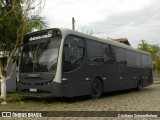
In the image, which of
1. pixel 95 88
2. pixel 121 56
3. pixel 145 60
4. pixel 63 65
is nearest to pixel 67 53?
pixel 63 65

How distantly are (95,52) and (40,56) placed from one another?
333 centimetres

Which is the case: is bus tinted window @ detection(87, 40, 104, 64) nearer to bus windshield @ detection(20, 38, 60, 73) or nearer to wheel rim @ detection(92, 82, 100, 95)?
wheel rim @ detection(92, 82, 100, 95)

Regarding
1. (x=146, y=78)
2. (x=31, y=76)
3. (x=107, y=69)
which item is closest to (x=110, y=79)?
(x=107, y=69)

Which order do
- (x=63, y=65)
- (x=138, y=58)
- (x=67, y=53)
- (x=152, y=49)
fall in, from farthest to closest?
(x=152, y=49) → (x=138, y=58) → (x=67, y=53) → (x=63, y=65)

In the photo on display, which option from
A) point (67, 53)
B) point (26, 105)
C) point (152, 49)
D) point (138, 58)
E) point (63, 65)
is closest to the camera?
point (26, 105)

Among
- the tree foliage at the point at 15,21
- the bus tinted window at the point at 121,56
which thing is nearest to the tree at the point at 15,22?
the tree foliage at the point at 15,21

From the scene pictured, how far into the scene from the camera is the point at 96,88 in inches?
580

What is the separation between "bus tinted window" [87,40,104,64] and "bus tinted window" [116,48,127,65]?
7.81 ft

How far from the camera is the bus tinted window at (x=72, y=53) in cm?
1247

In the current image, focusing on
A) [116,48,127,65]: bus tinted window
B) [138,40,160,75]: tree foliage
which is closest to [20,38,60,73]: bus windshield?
[116,48,127,65]: bus tinted window

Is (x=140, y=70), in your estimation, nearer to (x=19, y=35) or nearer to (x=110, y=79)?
(x=110, y=79)

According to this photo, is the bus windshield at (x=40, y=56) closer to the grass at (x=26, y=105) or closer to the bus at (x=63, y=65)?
the bus at (x=63, y=65)

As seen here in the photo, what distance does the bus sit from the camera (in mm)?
12172

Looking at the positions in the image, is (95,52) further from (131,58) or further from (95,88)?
(131,58)
